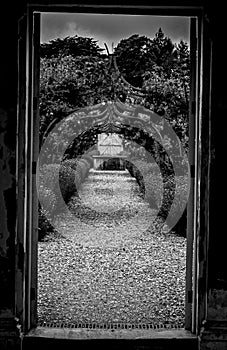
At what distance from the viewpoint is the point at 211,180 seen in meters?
2.87

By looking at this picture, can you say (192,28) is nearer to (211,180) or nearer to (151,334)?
(211,180)

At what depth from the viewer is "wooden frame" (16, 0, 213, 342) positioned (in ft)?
9.49

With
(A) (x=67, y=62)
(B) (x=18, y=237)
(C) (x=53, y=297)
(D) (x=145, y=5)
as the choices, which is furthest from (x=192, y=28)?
(A) (x=67, y=62)

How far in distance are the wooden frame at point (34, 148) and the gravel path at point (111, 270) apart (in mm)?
969

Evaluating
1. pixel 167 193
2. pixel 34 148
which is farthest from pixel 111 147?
pixel 34 148

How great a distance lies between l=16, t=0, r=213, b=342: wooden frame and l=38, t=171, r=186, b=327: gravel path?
3.18 ft

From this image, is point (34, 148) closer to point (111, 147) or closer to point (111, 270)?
point (111, 270)

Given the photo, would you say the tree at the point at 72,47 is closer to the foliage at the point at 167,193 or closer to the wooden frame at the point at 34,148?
the foliage at the point at 167,193

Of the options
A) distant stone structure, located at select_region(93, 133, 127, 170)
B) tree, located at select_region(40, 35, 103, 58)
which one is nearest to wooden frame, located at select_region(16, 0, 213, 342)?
tree, located at select_region(40, 35, 103, 58)

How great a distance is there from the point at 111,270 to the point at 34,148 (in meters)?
3.12

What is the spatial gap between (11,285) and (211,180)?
1317 millimetres

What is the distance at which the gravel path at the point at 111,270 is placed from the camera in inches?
167

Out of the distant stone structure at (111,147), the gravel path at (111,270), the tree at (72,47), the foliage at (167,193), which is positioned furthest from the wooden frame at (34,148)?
the distant stone structure at (111,147)

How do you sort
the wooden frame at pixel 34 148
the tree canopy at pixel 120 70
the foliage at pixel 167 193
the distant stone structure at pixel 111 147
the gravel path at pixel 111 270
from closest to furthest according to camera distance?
1. the wooden frame at pixel 34 148
2. the gravel path at pixel 111 270
3. the tree canopy at pixel 120 70
4. the foliage at pixel 167 193
5. the distant stone structure at pixel 111 147
